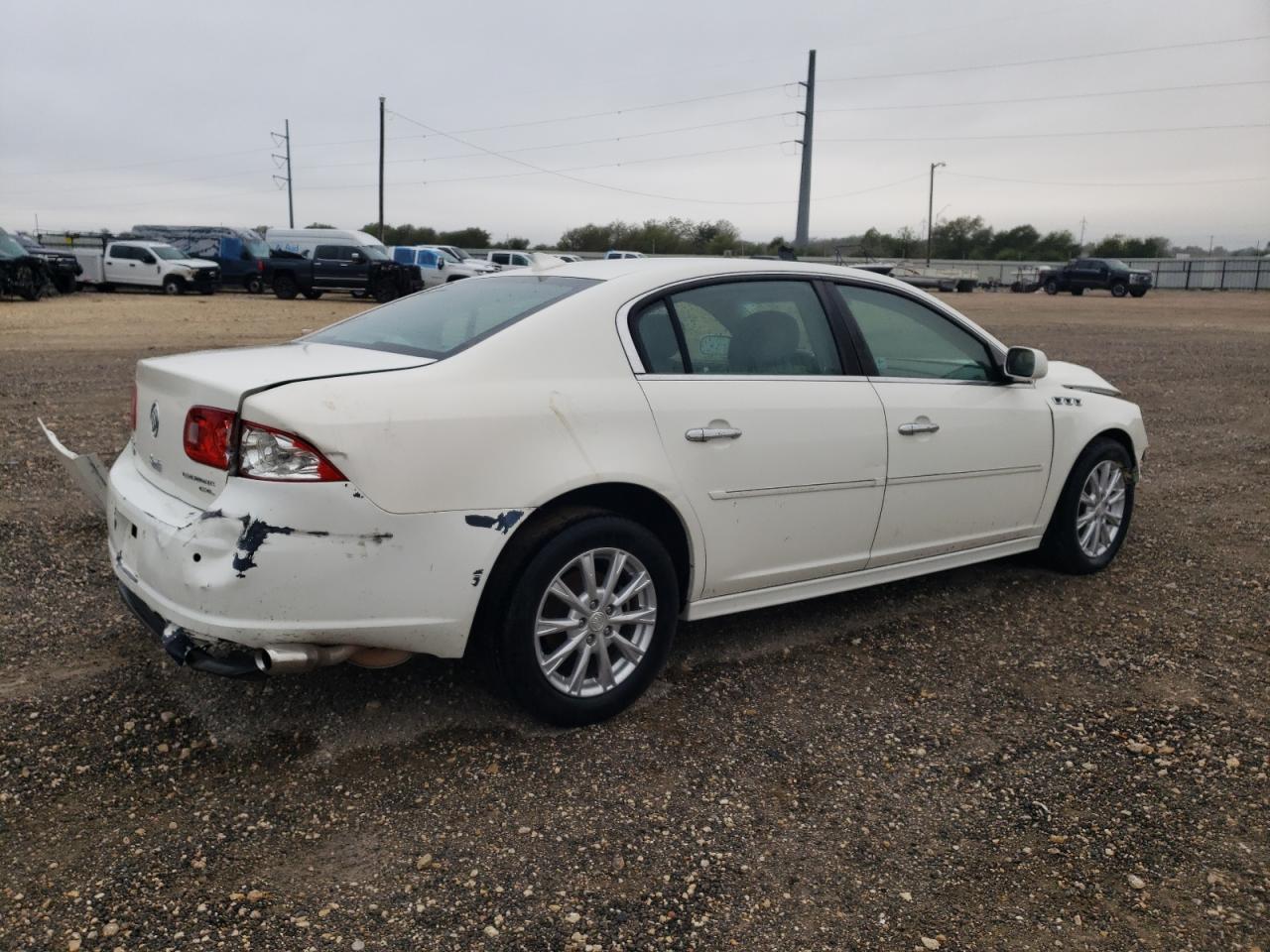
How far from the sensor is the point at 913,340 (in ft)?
14.6

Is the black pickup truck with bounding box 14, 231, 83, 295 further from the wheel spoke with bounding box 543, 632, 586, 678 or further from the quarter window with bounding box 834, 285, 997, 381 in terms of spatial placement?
the wheel spoke with bounding box 543, 632, 586, 678

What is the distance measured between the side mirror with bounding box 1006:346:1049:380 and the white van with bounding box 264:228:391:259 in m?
27.1

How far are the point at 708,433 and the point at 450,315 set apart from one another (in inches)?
40.8

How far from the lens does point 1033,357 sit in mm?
4605

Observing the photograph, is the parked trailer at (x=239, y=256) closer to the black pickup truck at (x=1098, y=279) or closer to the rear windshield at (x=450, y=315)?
the rear windshield at (x=450, y=315)

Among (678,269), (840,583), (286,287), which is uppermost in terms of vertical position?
(286,287)

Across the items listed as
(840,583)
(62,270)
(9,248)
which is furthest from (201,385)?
(62,270)

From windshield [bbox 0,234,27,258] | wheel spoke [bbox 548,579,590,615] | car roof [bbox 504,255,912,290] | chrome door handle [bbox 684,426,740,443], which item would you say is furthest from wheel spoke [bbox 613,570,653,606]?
windshield [bbox 0,234,27,258]

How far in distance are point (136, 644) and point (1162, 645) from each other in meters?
4.18

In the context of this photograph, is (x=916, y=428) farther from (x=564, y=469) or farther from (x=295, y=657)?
(x=295, y=657)

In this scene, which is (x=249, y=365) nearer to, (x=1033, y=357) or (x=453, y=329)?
(x=453, y=329)

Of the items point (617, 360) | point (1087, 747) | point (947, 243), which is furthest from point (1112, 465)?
point (947, 243)

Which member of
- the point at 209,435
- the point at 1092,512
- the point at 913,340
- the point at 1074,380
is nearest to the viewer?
the point at 209,435

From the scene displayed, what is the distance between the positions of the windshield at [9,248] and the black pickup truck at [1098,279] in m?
39.3
